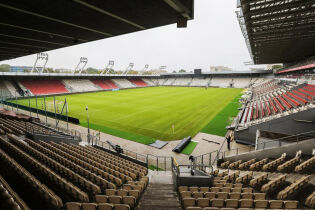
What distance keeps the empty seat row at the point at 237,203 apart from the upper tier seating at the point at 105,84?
204 ft

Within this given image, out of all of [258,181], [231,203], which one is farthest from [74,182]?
[258,181]

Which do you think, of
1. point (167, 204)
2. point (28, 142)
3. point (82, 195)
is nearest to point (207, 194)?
point (167, 204)

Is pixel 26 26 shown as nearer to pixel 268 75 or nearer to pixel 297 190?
pixel 297 190

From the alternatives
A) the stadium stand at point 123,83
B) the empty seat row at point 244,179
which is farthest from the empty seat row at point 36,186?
the stadium stand at point 123,83

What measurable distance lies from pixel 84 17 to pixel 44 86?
56.7 meters

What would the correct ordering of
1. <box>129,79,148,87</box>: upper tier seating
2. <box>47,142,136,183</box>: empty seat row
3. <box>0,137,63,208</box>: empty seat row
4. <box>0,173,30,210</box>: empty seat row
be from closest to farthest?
<box>0,173,30,210</box>: empty seat row
<box>0,137,63,208</box>: empty seat row
<box>47,142,136,183</box>: empty seat row
<box>129,79,148,87</box>: upper tier seating

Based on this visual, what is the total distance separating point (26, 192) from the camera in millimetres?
5387

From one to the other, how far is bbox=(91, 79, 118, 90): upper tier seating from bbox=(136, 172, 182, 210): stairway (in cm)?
5892

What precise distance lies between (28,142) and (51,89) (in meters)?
47.2

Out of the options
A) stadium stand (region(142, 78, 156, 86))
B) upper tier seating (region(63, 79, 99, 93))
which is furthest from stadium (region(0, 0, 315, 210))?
stadium stand (region(142, 78, 156, 86))

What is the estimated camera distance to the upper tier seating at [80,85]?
5588cm

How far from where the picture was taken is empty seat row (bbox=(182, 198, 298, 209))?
513 cm

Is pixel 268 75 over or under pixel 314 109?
over

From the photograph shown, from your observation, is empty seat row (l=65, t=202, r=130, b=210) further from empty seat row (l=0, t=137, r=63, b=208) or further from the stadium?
empty seat row (l=0, t=137, r=63, b=208)
